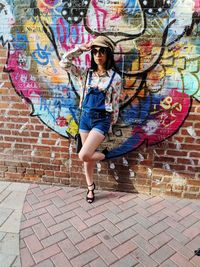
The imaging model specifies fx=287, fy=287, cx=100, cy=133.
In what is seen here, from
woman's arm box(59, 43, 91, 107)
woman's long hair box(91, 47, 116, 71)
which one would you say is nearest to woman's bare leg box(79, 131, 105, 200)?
woman's arm box(59, 43, 91, 107)

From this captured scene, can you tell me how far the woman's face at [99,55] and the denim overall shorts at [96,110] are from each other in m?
0.17

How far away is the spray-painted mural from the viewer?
3109 millimetres

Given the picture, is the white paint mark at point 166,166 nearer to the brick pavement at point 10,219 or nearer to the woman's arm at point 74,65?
the woman's arm at point 74,65

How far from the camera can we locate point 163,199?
3.57 m

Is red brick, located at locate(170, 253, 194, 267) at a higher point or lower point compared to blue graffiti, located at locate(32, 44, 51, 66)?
lower

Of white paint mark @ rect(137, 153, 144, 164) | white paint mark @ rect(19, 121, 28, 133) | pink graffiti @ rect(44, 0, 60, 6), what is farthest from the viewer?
white paint mark @ rect(19, 121, 28, 133)

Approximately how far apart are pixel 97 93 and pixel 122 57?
0.53m

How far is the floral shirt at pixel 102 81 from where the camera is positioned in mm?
3109

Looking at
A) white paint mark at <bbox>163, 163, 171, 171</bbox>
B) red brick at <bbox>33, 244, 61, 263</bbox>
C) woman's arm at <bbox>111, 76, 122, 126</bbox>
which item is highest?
woman's arm at <bbox>111, 76, 122, 126</bbox>

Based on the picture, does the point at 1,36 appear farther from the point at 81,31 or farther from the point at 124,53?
the point at 124,53

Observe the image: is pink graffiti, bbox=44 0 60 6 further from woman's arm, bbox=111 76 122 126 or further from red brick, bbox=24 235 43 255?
red brick, bbox=24 235 43 255

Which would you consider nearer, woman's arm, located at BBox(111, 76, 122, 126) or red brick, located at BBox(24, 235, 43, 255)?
red brick, located at BBox(24, 235, 43, 255)

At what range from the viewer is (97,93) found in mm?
3127

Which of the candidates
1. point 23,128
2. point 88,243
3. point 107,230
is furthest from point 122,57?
point 88,243
